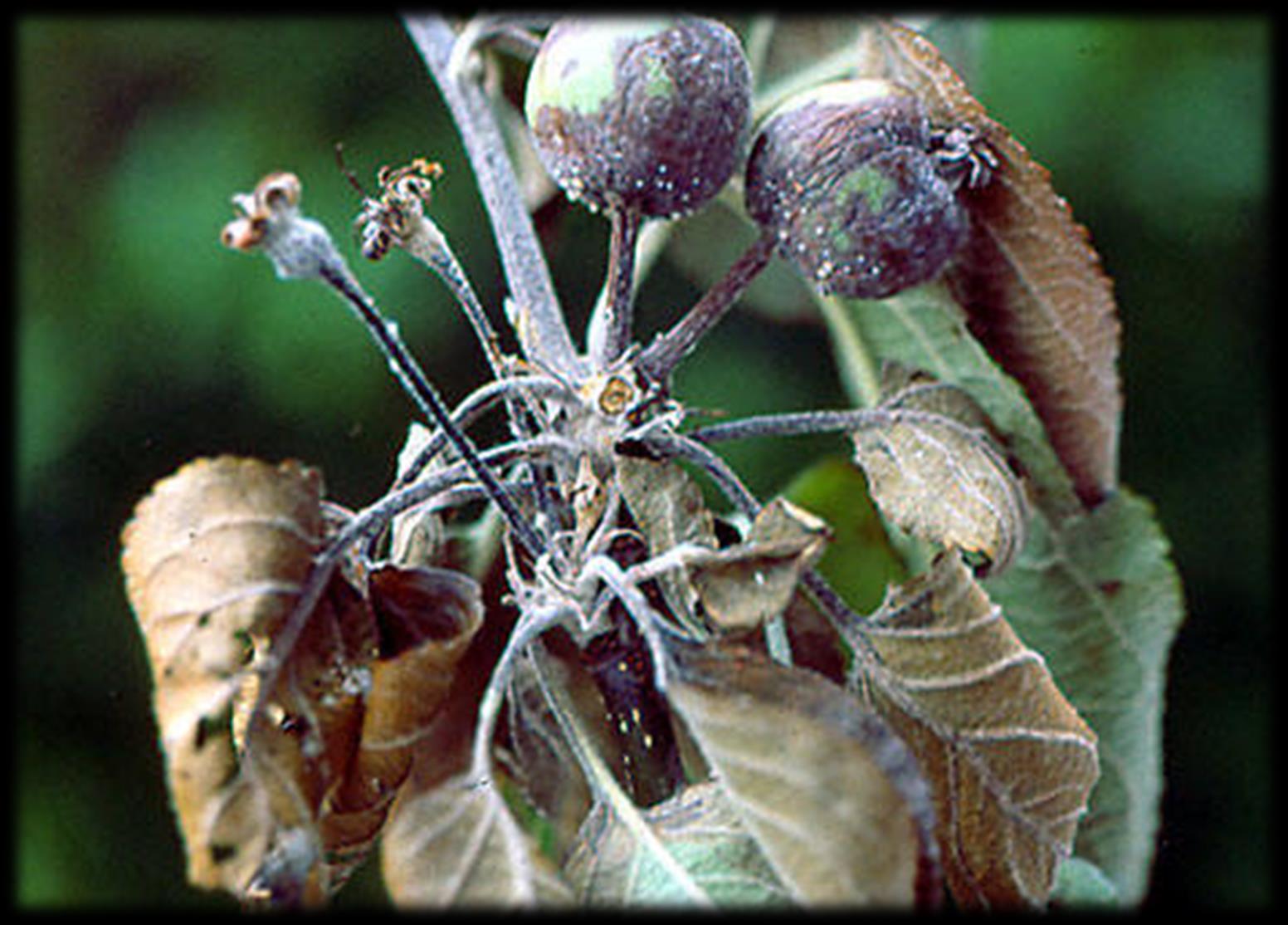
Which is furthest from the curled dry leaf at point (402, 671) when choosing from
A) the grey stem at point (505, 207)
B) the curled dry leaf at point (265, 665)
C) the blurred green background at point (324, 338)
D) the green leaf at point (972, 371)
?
the blurred green background at point (324, 338)

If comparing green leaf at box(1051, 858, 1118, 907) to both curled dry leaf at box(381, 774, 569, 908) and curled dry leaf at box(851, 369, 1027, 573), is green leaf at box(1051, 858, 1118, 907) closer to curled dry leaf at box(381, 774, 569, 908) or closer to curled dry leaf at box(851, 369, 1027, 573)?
curled dry leaf at box(851, 369, 1027, 573)

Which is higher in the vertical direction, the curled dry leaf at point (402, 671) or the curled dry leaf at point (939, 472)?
the curled dry leaf at point (402, 671)

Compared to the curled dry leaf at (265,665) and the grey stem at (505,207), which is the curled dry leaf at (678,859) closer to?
the curled dry leaf at (265,665)

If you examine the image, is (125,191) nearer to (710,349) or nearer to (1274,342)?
(710,349)

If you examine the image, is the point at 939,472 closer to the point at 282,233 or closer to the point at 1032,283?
the point at 1032,283

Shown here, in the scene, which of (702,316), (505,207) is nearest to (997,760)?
(702,316)

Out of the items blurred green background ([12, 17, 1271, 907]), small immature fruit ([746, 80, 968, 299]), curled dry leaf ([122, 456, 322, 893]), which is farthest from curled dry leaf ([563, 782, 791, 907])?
blurred green background ([12, 17, 1271, 907])

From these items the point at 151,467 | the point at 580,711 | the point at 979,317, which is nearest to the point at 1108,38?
the point at 979,317
